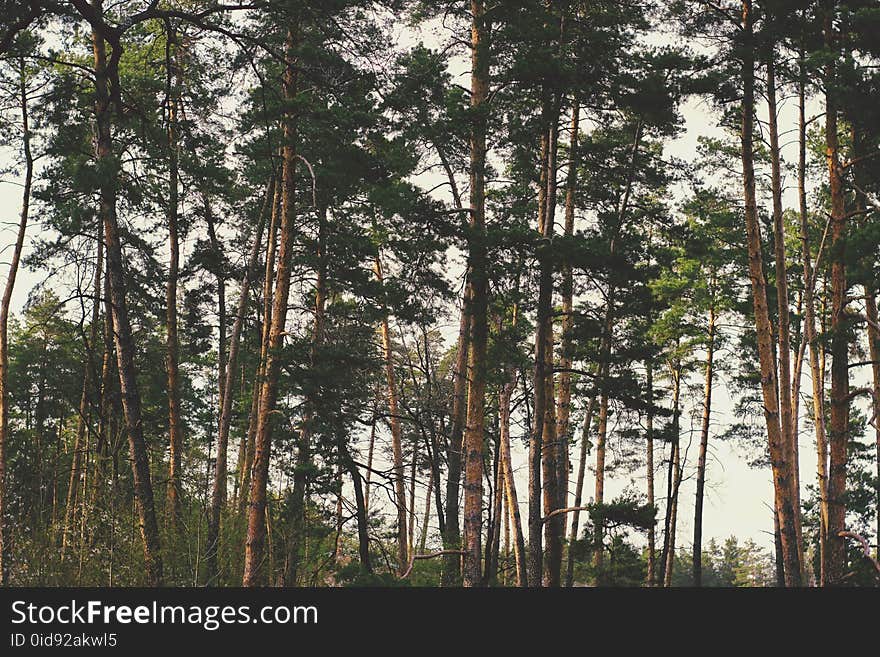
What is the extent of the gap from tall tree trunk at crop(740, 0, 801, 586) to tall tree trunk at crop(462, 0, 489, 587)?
4.10 meters

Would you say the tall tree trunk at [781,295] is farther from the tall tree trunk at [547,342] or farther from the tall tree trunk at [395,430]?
the tall tree trunk at [395,430]

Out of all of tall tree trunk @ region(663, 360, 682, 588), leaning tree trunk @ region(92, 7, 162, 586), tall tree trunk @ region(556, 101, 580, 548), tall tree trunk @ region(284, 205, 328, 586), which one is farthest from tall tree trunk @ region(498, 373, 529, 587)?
leaning tree trunk @ region(92, 7, 162, 586)

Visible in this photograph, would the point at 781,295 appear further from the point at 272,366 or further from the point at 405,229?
the point at 272,366

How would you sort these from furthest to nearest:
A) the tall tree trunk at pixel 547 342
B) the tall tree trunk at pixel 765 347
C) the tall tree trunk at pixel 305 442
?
1. the tall tree trunk at pixel 305 442
2. the tall tree trunk at pixel 765 347
3. the tall tree trunk at pixel 547 342

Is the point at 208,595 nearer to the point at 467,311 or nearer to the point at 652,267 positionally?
the point at 467,311

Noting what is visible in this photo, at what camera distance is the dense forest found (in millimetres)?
10867

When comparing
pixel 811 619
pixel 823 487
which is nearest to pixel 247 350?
pixel 823 487

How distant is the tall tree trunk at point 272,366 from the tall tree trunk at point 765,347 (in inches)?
269

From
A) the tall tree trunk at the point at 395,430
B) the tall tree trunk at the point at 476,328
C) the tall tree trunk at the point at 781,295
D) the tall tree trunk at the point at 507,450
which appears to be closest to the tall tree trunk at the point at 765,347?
the tall tree trunk at the point at 781,295

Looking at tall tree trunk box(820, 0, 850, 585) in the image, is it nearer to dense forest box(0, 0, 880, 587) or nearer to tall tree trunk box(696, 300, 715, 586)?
dense forest box(0, 0, 880, 587)

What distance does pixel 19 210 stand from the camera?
1652cm

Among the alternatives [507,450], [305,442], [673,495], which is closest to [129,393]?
[305,442]

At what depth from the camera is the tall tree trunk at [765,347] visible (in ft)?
43.9

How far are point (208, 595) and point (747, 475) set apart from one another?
26.4 m
